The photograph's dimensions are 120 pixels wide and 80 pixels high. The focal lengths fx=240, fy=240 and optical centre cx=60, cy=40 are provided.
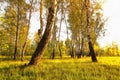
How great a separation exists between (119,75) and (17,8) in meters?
28.5

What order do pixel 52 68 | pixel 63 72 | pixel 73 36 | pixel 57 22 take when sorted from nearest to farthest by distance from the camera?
pixel 63 72 < pixel 52 68 < pixel 57 22 < pixel 73 36

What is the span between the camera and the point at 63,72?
13.3m

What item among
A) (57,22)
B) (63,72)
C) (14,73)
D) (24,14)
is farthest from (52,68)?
(57,22)

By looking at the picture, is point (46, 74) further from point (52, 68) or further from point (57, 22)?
point (57, 22)

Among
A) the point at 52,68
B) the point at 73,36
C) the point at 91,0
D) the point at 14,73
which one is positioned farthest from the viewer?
the point at 73,36

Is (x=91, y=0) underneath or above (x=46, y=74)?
above

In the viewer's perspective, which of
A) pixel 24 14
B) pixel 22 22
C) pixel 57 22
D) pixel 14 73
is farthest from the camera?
pixel 57 22

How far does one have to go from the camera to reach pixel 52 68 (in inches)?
558

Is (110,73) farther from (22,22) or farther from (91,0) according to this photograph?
(22,22)

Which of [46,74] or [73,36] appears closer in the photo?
[46,74]

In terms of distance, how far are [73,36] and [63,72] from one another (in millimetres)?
43237

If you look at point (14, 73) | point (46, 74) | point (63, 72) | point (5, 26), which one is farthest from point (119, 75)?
point (5, 26)

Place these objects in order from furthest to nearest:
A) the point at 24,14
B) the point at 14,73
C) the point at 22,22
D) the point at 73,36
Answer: the point at 73,36 → the point at 22,22 → the point at 24,14 → the point at 14,73

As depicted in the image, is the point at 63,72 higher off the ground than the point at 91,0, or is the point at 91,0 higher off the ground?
the point at 91,0
